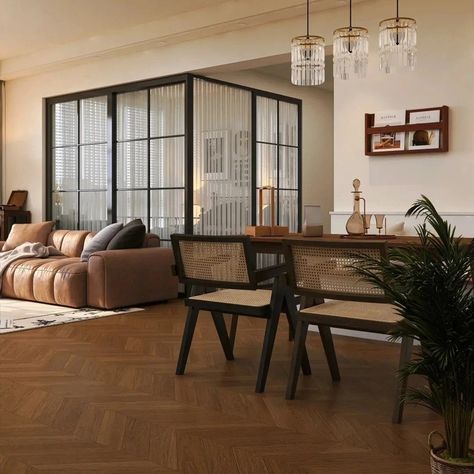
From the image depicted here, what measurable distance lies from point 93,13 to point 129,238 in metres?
2.23

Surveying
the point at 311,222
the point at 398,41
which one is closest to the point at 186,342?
the point at 311,222

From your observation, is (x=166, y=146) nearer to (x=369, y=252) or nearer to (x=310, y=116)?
(x=310, y=116)

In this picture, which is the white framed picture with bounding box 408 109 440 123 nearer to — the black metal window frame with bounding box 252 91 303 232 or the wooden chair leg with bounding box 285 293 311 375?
the wooden chair leg with bounding box 285 293 311 375

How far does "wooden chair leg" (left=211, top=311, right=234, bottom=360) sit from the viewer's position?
3928 mm

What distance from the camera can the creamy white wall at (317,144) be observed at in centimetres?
851

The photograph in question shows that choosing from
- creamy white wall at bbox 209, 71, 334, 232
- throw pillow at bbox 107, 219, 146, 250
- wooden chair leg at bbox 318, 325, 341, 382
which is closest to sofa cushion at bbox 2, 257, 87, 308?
throw pillow at bbox 107, 219, 146, 250

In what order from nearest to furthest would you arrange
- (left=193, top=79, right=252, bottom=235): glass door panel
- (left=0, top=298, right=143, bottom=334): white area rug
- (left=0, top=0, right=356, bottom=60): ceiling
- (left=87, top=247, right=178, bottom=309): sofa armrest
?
(left=0, top=298, right=143, bottom=334): white area rug
(left=0, top=0, right=356, bottom=60): ceiling
(left=87, top=247, right=178, bottom=309): sofa armrest
(left=193, top=79, right=252, bottom=235): glass door panel

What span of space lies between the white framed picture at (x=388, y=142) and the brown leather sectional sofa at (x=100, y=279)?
7.82 feet

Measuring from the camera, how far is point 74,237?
7.06 m

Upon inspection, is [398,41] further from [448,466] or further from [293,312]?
[448,466]

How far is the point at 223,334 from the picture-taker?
13.0 feet

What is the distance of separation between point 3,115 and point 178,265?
5.97 m

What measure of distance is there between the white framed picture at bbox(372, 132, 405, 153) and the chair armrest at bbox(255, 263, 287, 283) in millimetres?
1924

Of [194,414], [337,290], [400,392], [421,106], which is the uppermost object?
[421,106]
